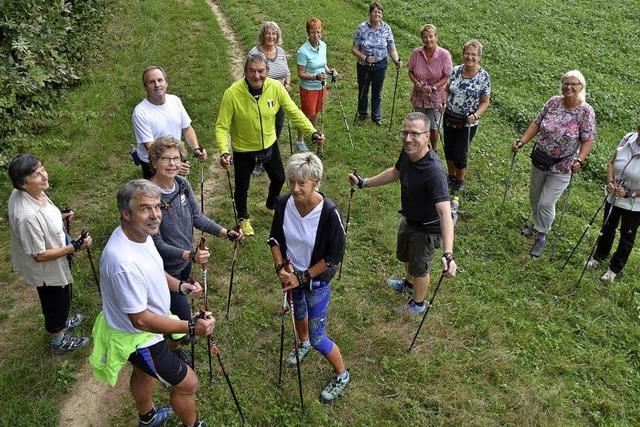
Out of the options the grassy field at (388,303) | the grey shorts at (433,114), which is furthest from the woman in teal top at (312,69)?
the grey shorts at (433,114)

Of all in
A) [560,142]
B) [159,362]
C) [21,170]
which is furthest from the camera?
[560,142]

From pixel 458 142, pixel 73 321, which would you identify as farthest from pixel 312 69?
pixel 73 321

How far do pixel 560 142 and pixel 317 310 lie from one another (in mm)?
4105

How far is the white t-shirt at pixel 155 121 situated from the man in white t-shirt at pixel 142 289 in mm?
2381

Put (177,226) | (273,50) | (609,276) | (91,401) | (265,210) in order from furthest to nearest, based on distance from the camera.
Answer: (273,50)
(265,210)
(609,276)
(91,401)
(177,226)

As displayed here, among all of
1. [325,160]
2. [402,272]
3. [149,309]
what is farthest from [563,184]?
[149,309]

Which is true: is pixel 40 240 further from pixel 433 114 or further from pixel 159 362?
pixel 433 114

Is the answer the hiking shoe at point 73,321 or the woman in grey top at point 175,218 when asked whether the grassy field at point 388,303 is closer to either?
the hiking shoe at point 73,321

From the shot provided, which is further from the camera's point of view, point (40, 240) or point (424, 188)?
point (424, 188)

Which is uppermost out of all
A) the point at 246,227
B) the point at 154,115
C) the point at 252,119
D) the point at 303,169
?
the point at 303,169

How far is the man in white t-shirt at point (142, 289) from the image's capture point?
3.61m

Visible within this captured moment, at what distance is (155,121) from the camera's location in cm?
615

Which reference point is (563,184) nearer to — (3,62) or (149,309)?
(149,309)

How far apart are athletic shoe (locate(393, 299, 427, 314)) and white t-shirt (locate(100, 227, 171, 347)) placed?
10.5 feet
